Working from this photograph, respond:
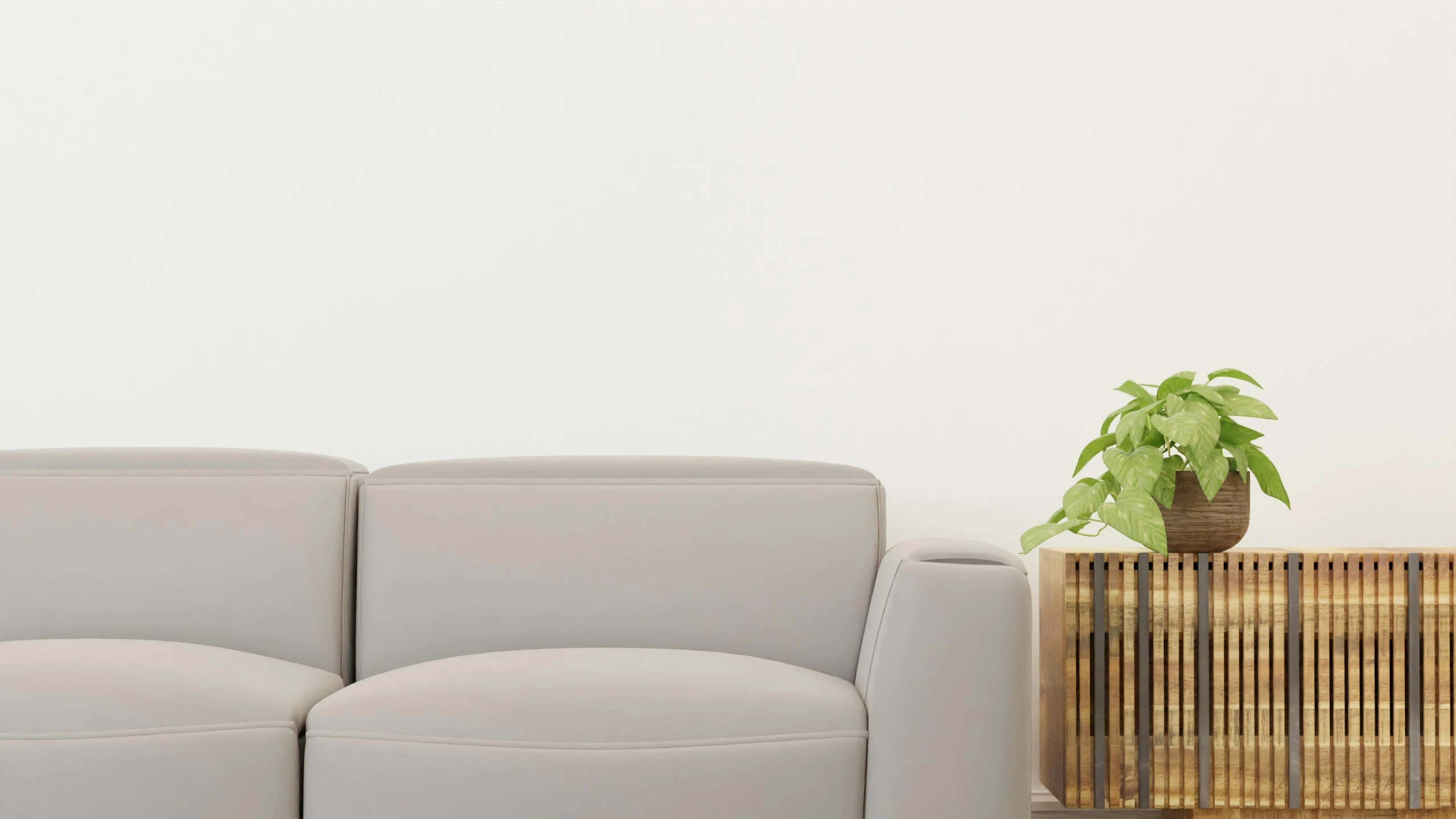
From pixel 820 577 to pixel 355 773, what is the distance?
0.79m

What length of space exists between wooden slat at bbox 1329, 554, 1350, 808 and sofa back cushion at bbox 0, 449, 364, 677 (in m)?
1.72

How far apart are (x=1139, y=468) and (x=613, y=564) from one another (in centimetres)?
93

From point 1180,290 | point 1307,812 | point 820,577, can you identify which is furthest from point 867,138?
point 1307,812

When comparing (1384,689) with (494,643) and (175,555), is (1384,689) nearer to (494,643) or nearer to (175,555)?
(494,643)

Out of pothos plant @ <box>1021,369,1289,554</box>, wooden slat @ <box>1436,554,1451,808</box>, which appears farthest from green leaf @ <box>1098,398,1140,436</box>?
wooden slat @ <box>1436,554,1451,808</box>

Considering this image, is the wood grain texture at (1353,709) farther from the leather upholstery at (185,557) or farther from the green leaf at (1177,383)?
the leather upholstery at (185,557)

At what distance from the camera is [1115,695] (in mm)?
1837

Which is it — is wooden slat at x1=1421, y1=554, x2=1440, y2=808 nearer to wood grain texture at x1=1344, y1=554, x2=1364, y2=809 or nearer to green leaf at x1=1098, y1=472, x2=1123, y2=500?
wood grain texture at x1=1344, y1=554, x2=1364, y2=809

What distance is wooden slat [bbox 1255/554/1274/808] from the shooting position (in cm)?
183

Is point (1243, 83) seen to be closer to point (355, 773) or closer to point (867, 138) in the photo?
point (867, 138)

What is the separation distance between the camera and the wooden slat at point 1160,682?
5.98 feet

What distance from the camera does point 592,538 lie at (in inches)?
70.5

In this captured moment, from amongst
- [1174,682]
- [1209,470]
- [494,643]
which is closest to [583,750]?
[494,643]

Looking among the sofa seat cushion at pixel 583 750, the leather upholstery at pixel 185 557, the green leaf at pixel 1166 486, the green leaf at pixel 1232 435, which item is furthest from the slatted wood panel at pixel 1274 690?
the leather upholstery at pixel 185 557
